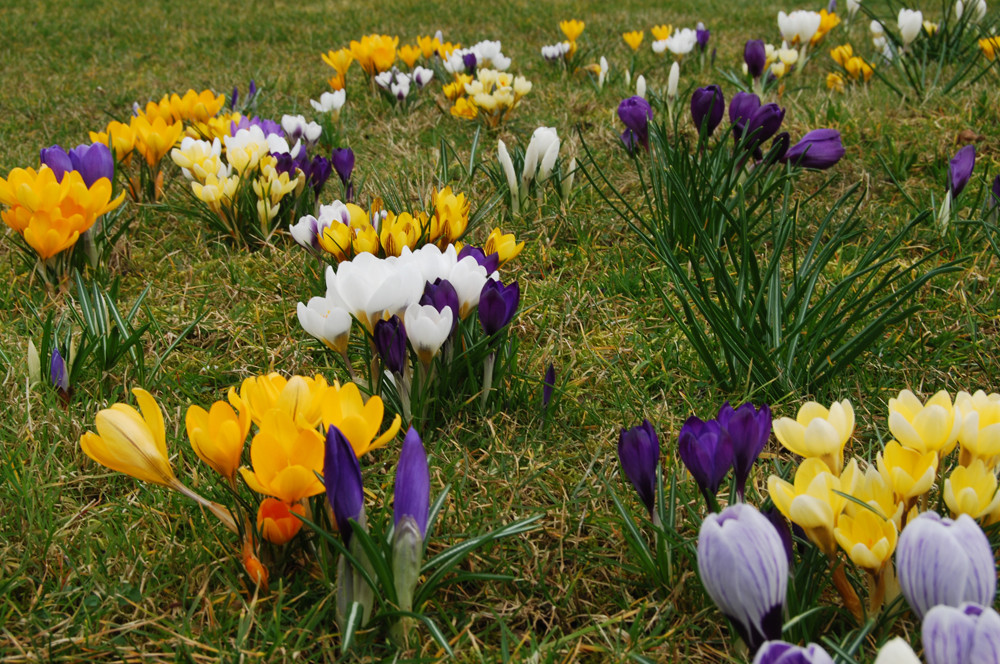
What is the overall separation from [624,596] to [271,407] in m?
0.61

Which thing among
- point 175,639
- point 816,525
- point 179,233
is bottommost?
point 179,233

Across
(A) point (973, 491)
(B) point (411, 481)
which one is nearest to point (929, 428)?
(A) point (973, 491)

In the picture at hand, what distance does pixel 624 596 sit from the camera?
1207mm

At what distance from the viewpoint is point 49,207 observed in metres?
2.00

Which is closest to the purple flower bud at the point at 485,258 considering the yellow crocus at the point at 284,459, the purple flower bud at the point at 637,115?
the yellow crocus at the point at 284,459

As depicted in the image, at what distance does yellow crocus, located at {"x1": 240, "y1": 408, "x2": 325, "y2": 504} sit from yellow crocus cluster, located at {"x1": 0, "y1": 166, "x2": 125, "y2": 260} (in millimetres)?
1248

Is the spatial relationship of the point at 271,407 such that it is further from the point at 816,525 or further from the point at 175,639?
the point at 816,525

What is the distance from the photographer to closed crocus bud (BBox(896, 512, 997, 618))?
32.3 inches

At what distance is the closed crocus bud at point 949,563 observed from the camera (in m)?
0.82

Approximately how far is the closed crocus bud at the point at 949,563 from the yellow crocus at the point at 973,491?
182 mm

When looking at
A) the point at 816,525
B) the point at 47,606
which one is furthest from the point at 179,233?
the point at 816,525

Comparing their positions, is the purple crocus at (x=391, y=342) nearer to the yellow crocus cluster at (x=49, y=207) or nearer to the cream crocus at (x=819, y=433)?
the cream crocus at (x=819, y=433)

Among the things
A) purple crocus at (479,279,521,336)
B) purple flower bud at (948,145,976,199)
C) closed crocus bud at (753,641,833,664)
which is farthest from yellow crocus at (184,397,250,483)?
purple flower bud at (948,145,976,199)

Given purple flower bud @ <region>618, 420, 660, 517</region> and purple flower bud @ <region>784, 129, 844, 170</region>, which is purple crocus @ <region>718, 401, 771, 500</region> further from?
purple flower bud @ <region>784, 129, 844, 170</region>
